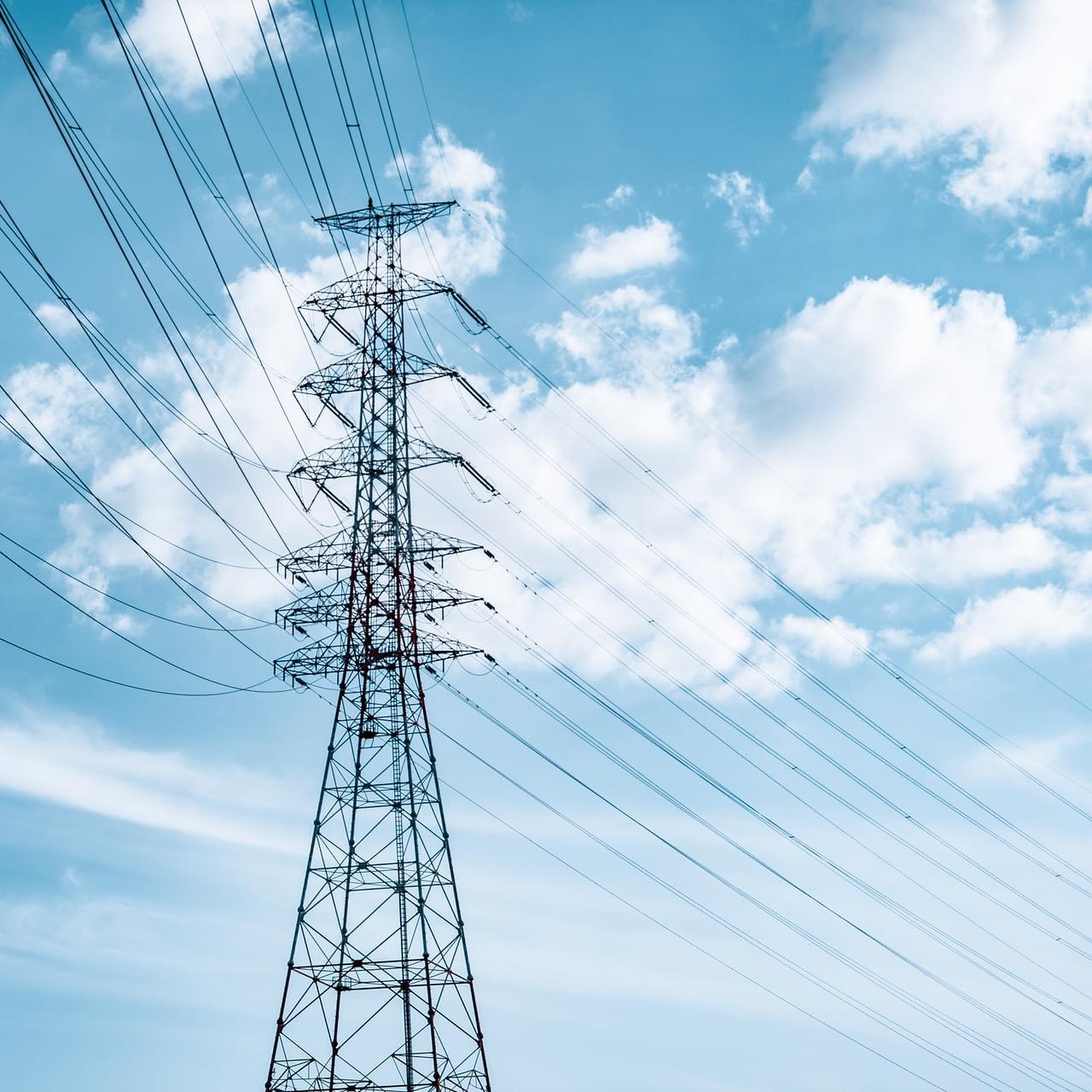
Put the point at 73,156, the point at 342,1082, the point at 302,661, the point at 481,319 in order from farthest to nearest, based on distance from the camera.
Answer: the point at 481,319
the point at 302,661
the point at 342,1082
the point at 73,156

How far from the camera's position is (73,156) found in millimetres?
19812

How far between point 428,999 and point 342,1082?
114 inches

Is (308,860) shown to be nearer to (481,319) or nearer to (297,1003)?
(297,1003)

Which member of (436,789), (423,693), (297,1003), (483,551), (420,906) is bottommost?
(297,1003)

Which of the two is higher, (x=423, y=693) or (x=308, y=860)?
(x=423, y=693)

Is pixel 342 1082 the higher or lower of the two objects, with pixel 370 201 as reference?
lower

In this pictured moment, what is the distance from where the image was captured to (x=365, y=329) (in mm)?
42562

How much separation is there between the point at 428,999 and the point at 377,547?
1304cm

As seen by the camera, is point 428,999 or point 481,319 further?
point 481,319

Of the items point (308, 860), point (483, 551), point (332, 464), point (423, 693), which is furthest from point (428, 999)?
point (332, 464)

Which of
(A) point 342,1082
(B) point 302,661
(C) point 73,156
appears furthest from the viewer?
(B) point 302,661

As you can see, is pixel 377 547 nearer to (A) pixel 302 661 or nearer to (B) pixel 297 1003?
(A) pixel 302 661

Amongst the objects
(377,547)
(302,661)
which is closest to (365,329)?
(377,547)

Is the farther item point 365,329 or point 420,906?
point 365,329
